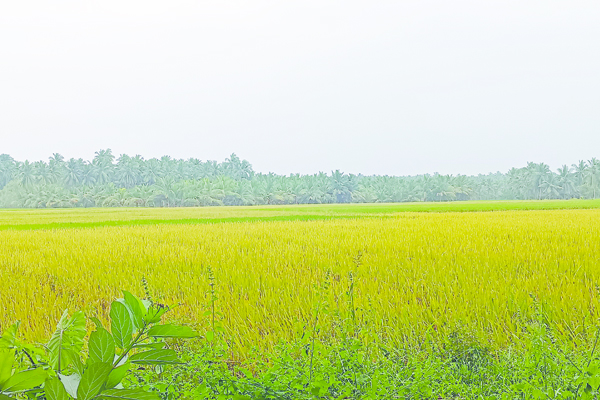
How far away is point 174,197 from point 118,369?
73.0m

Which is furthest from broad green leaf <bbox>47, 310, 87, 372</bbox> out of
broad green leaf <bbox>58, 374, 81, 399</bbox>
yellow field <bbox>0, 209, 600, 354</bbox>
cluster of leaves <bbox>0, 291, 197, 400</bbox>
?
yellow field <bbox>0, 209, 600, 354</bbox>

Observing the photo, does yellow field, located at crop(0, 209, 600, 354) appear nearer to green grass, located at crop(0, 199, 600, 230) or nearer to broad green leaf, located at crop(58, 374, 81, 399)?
broad green leaf, located at crop(58, 374, 81, 399)

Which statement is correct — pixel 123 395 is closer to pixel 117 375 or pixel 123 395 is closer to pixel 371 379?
pixel 117 375

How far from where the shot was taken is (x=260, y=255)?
5934mm

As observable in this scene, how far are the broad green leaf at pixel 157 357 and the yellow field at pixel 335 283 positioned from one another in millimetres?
1164

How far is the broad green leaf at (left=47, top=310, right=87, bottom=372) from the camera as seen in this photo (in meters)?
0.69

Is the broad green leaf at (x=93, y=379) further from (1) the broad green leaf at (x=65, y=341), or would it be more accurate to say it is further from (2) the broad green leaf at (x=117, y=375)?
(1) the broad green leaf at (x=65, y=341)

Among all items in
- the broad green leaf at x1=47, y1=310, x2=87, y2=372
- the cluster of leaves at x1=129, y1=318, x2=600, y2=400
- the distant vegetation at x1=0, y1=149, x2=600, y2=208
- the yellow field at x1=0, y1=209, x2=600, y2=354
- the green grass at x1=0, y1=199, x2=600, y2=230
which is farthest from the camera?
the distant vegetation at x1=0, y1=149, x2=600, y2=208

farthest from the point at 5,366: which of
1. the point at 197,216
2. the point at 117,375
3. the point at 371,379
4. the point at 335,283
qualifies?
the point at 197,216

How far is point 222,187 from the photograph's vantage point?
2975 inches

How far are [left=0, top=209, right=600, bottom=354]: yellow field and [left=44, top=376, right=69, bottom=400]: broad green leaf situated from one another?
1272mm

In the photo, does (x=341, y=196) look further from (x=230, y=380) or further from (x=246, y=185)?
(x=230, y=380)

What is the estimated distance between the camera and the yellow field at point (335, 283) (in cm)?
270

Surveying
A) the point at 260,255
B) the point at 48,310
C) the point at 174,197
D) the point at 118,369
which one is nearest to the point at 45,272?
the point at 48,310
